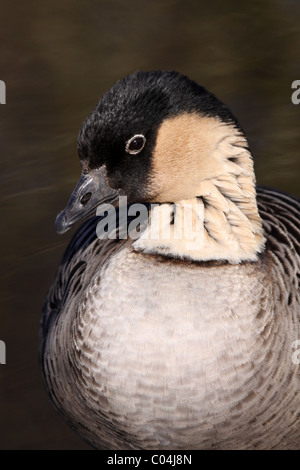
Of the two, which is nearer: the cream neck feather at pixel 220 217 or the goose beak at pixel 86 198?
the cream neck feather at pixel 220 217

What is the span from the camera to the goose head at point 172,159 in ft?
11.9

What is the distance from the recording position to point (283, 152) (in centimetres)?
747

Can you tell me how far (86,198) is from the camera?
3896 mm

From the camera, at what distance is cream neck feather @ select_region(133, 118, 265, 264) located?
12.3 feet

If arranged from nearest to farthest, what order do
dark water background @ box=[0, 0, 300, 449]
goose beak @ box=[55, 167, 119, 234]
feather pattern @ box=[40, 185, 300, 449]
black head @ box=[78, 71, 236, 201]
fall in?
black head @ box=[78, 71, 236, 201] → feather pattern @ box=[40, 185, 300, 449] → goose beak @ box=[55, 167, 119, 234] → dark water background @ box=[0, 0, 300, 449]

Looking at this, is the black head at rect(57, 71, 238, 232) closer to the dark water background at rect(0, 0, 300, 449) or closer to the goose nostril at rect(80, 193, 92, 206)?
the goose nostril at rect(80, 193, 92, 206)

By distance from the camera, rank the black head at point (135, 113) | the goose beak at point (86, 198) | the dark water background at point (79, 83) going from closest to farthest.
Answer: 1. the black head at point (135, 113)
2. the goose beak at point (86, 198)
3. the dark water background at point (79, 83)

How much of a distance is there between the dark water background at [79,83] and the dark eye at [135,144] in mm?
2404

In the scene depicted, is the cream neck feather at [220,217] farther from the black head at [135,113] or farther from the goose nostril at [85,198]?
the goose nostril at [85,198]

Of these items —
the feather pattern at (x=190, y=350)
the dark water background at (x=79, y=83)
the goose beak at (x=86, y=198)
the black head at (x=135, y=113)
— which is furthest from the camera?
the dark water background at (x=79, y=83)

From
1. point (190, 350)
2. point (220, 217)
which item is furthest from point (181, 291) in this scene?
point (220, 217)

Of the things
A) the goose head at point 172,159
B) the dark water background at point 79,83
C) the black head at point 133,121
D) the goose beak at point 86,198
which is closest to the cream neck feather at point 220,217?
the goose head at point 172,159

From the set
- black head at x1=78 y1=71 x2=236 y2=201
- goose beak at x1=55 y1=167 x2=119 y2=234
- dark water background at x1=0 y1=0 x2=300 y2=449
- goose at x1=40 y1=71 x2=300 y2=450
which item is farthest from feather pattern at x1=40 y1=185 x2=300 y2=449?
dark water background at x1=0 y1=0 x2=300 y2=449
